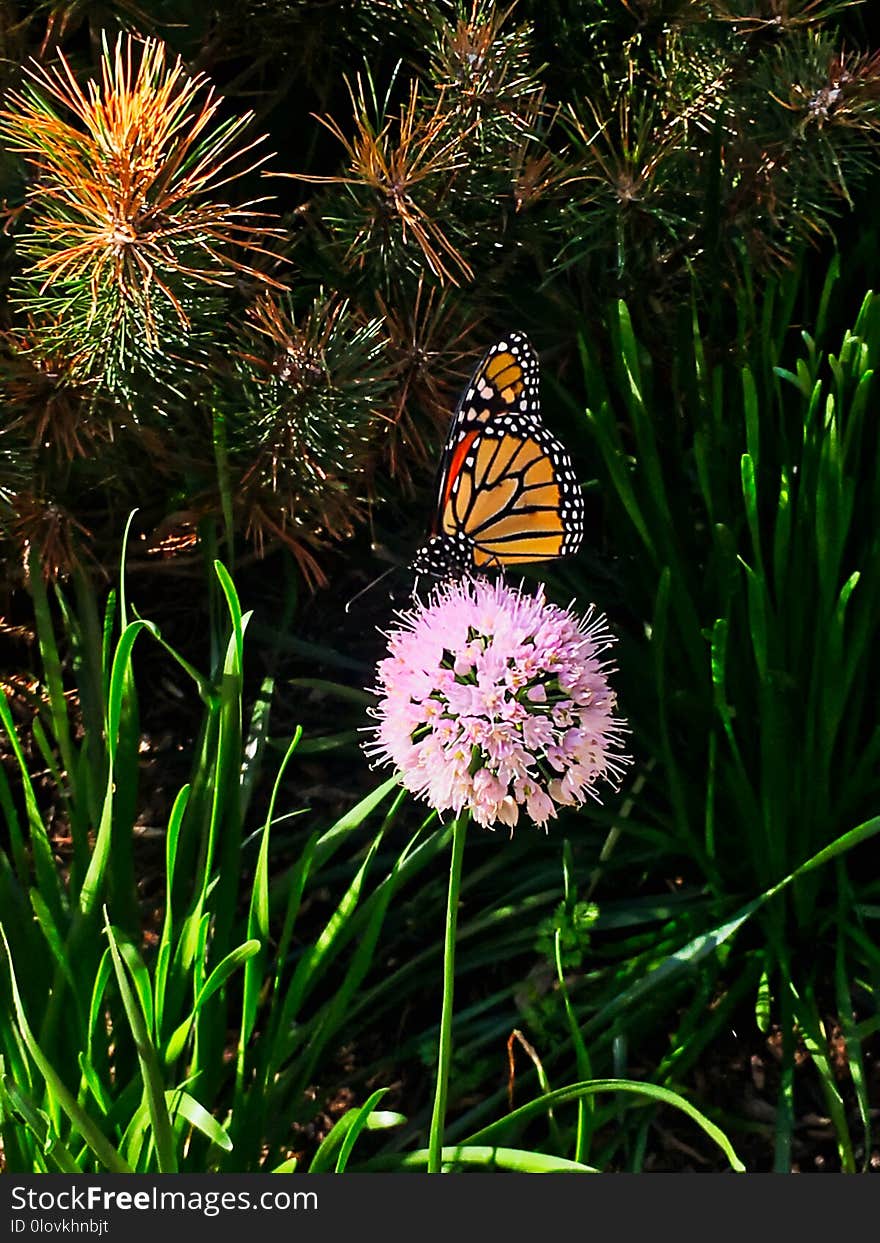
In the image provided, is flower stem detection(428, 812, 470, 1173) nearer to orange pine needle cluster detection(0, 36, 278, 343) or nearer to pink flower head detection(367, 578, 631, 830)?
pink flower head detection(367, 578, 631, 830)

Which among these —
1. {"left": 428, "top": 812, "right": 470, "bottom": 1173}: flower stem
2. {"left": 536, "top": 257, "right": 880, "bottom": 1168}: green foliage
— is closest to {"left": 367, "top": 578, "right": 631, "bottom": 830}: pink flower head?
{"left": 428, "top": 812, "right": 470, "bottom": 1173}: flower stem

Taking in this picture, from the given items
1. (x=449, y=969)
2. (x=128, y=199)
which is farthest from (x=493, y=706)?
(x=128, y=199)

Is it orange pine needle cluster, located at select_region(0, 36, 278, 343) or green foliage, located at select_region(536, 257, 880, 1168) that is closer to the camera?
orange pine needle cluster, located at select_region(0, 36, 278, 343)

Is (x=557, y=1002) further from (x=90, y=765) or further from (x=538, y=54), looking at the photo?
(x=538, y=54)

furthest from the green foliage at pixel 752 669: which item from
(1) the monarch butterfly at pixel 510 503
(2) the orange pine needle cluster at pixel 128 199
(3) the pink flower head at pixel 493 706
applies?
(2) the orange pine needle cluster at pixel 128 199

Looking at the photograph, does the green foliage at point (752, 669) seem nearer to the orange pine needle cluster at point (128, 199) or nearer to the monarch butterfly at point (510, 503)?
the monarch butterfly at point (510, 503)
